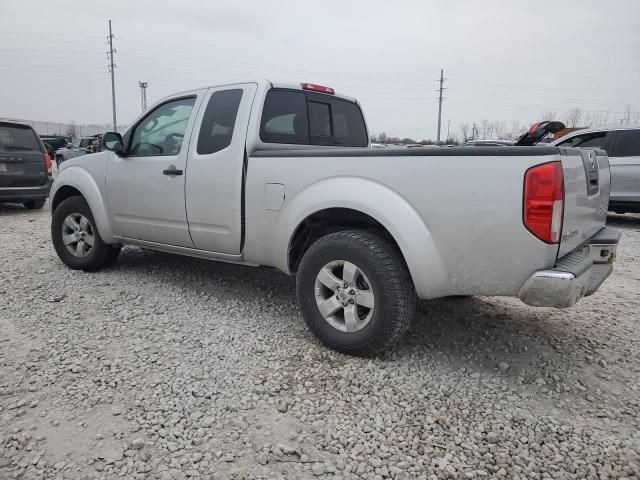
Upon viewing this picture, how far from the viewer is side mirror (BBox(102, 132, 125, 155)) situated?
15.1 ft

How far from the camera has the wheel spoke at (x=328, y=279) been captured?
318 cm

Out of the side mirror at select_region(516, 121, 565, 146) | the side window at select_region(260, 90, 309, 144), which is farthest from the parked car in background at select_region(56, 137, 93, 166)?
the side mirror at select_region(516, 121, 565, 146)

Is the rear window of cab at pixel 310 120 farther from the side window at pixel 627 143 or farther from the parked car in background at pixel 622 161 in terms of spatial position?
the side window at pixel 627 143

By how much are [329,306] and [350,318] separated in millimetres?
171

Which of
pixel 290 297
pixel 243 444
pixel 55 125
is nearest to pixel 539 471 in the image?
pixel 243 444

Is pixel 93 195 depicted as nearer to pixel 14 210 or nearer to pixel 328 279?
pixel 328 279

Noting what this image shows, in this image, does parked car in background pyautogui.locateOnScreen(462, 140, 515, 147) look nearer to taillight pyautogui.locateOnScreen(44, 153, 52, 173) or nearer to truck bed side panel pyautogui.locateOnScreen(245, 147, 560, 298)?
truck bed side panel pyautogui.locateOnScreen(245, 147, 560, 298)

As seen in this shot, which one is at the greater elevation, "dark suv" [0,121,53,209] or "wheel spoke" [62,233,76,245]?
"dark suv" [0,121,53,209]

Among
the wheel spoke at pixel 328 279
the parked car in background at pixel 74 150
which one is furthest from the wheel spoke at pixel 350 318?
the parked car in background at pixel 74 150

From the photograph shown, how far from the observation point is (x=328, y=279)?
10.5ft

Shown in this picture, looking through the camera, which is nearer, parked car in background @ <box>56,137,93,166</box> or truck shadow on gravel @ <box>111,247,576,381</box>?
truck shadow on gravel @ <box>111,247,576,381</box>

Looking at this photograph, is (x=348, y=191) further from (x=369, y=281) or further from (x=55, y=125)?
(x=55, y=125)

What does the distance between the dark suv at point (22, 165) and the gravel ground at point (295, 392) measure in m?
6.06

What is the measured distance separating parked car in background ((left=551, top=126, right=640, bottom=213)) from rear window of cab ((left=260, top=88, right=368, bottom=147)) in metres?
5.73
